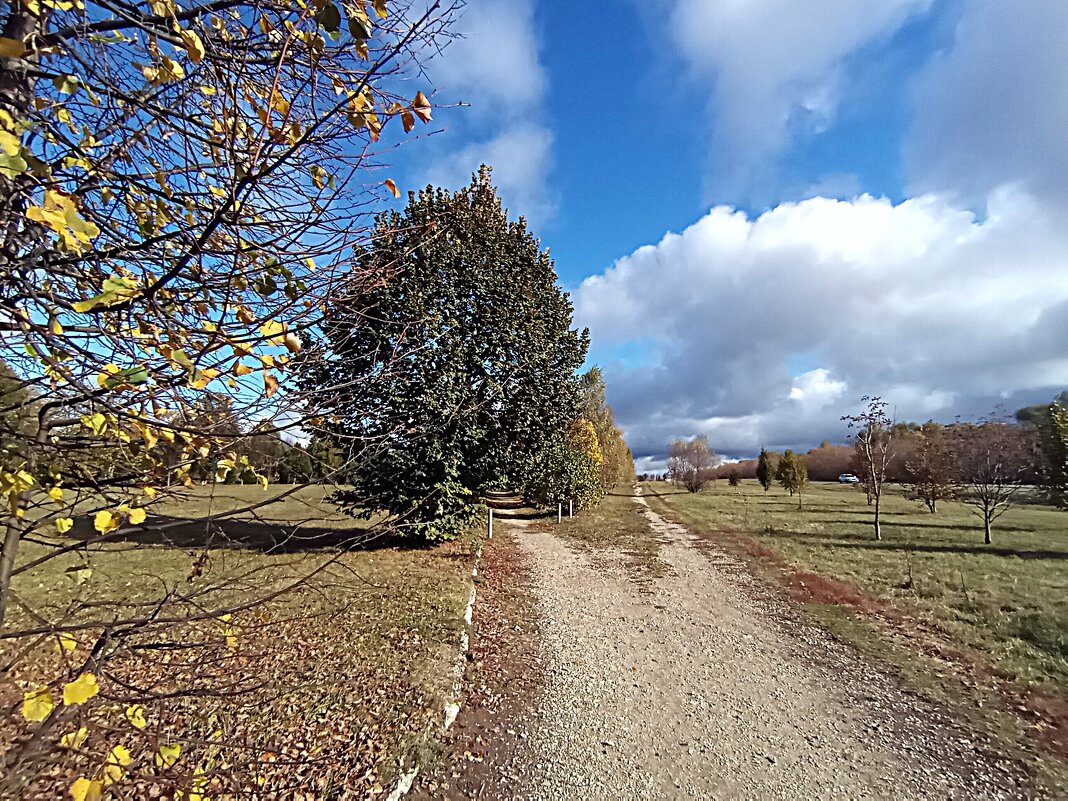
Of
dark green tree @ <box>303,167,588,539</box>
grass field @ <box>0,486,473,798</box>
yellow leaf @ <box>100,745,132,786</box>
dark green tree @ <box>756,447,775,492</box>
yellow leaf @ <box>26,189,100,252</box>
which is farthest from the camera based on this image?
dark green tree @ <box>756,447,775,492</box>

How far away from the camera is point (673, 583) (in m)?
10.4

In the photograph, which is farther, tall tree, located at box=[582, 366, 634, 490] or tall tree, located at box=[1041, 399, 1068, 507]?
tall tree, located at box=[582, 366, 634, 490]

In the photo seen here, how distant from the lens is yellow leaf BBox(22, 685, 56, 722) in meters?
1.08

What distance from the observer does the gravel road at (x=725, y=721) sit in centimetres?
416

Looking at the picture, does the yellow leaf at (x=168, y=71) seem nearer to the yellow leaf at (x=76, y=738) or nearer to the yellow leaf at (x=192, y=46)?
the yellow leaf at (x=192, y=46)

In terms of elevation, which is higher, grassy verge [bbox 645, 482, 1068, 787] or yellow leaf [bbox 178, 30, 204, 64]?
yellow leaf [bbox 178, 30, 204, 64]

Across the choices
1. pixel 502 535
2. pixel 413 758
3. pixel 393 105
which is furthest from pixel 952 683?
pixel 502 535

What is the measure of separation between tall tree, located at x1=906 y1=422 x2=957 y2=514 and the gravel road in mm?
20795

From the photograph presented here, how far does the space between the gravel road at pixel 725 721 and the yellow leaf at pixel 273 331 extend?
4401 mm

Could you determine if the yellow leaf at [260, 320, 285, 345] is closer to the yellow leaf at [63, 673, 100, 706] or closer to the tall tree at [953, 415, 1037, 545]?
the yellow leaf at [63, 673, 100, 706]

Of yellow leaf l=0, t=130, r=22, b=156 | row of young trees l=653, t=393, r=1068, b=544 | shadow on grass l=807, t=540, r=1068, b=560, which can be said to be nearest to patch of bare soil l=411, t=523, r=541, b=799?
yellow leaf l=0, t=130, r=22, b=156

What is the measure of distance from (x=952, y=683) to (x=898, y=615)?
8.53ft

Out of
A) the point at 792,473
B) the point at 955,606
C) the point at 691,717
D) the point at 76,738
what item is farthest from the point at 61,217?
the point at 792,473

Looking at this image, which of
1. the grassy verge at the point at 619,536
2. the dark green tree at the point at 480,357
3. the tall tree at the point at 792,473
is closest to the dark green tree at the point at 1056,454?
the tall tree at the point at 792,473
